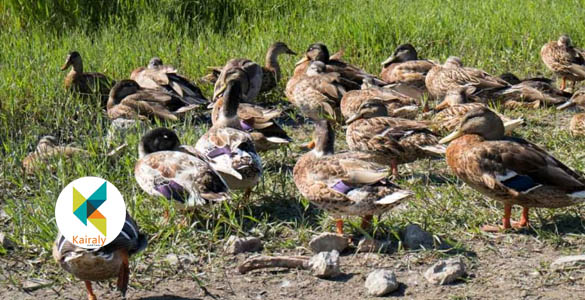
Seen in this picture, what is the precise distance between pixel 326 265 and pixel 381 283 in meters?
0.41

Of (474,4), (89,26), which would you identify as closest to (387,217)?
(89,26)

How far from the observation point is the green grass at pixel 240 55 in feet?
21.2

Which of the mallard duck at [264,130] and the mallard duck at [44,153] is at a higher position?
the mallard duck at [264,130]

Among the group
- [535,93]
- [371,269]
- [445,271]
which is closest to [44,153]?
[371,269]

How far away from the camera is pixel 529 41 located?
12.1 m

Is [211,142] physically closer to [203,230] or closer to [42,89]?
[203,230]

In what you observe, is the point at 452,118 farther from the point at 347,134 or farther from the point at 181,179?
the point at 181,179

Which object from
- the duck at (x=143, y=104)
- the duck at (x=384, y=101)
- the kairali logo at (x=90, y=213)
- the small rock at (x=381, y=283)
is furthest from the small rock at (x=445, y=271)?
the duck at (x=143, y=104)

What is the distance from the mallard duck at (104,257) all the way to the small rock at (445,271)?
6.06 feet

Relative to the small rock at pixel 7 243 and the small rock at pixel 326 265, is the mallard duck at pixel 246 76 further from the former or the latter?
the small rock at pixel 326 265

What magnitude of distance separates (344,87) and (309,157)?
3215mm

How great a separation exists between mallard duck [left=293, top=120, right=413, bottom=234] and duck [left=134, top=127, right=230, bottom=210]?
64 centimetres

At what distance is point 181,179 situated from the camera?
6.36 metres

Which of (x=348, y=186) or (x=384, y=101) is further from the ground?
(x=348, y=186)
